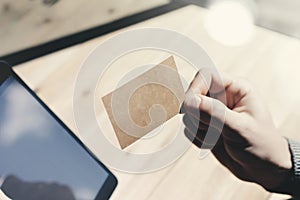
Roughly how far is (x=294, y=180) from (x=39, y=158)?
379mm

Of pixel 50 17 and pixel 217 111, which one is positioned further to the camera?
pixel 50 17

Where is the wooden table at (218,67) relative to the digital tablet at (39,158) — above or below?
below

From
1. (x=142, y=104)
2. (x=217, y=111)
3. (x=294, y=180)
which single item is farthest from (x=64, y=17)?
(x=294, y=180)

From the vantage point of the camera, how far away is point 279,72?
0.89m

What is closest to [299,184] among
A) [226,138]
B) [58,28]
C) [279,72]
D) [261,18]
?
[226,138]

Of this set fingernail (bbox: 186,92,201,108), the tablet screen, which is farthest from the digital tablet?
A: fingernail (bbox: 186,92,201,108)

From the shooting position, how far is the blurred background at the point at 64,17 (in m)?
0.89

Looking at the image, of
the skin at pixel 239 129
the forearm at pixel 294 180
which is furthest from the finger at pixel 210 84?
the forearm at pixel 294 180

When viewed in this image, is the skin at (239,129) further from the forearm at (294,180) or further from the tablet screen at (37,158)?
the tablet screen at (37,158)

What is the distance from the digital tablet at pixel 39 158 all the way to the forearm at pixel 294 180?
26 cm

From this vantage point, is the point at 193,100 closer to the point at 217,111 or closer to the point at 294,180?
the point at 217,111

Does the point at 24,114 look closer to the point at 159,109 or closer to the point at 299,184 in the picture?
the point at 159,109

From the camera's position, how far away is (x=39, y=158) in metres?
0.68

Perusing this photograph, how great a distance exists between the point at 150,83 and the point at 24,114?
0.22m
